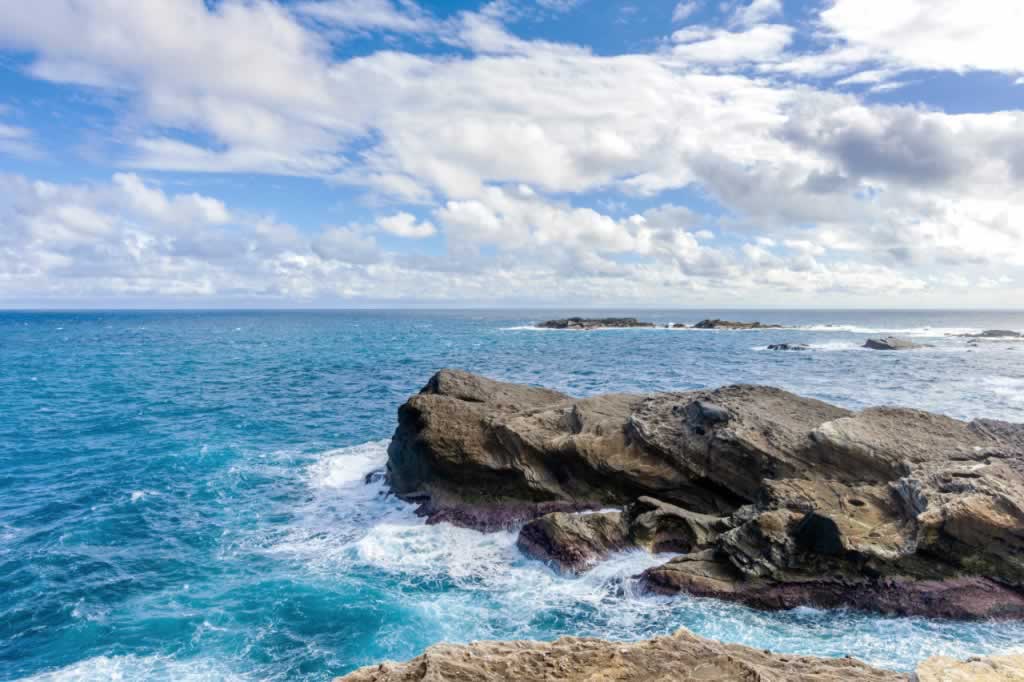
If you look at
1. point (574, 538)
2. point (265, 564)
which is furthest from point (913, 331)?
point (265, 564)

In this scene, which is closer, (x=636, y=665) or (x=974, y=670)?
(x=974, y=670)

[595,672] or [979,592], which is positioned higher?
[595,672]

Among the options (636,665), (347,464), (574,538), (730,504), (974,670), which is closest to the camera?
(974,670)

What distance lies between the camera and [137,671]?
12383mm

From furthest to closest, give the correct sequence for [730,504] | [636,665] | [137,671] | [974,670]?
[730,504]
[137,671]
[636,665]
[974,670]

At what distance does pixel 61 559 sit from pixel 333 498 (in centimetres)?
888

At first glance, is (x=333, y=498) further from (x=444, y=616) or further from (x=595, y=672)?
(x=595, y=672)

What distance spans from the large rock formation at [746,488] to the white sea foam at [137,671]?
905 cm

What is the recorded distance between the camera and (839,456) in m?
18.5

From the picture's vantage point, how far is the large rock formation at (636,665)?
8.02 meters

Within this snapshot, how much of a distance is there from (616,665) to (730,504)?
12.8 metres

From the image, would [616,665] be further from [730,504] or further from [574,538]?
[730,504]

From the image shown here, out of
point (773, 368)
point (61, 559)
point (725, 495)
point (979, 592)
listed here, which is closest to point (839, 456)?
point (725, 495)

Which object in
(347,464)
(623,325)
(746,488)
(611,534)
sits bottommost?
(347,464)
